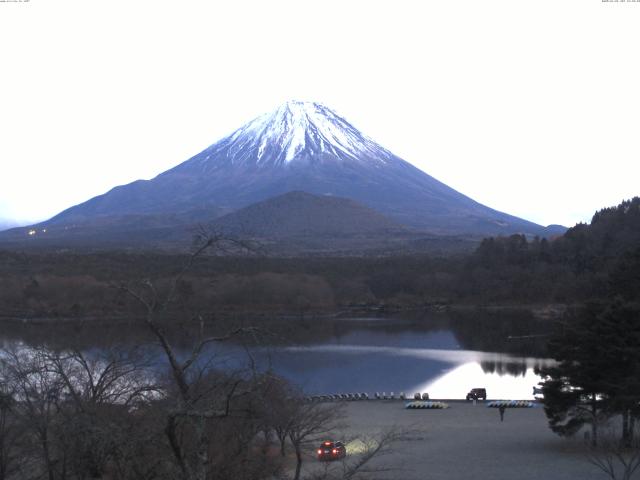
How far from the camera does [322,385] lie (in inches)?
832

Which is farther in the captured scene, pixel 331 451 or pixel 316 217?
pixel 316 217

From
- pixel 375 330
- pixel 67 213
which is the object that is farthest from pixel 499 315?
pixel 67 213

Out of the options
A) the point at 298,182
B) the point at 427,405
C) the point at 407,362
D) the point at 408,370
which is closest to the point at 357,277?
the point at 407,362

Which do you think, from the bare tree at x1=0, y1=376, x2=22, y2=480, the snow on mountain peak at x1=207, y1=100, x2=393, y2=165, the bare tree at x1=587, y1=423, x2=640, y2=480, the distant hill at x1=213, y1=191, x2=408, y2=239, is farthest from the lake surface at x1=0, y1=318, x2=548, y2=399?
the snow on mountain peak at x1=207, y1=100, x2=393, y2=165

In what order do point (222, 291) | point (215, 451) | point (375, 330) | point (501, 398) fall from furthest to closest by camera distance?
point (222, 291), point (375, 330), point (501, 398), point (215, 451)

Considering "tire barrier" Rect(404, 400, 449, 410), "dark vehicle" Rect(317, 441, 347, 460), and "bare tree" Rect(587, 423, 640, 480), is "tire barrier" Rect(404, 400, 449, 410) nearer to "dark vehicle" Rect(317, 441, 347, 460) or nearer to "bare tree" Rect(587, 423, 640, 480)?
"bare tree" Rect(587, 423, 640, 480)

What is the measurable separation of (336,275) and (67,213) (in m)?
65.7

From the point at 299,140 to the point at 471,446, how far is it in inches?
3931

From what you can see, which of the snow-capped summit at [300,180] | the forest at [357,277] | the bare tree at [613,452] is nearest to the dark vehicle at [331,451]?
the bare tree at [613,452]

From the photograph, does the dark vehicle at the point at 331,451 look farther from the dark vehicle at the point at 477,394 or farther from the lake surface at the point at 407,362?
the dark vehicle at the point at 477,394

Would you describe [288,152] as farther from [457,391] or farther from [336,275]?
[457,391]

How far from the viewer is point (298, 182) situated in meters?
103

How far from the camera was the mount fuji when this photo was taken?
96562 millimetres

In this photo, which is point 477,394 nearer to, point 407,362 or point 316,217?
point 407,362
